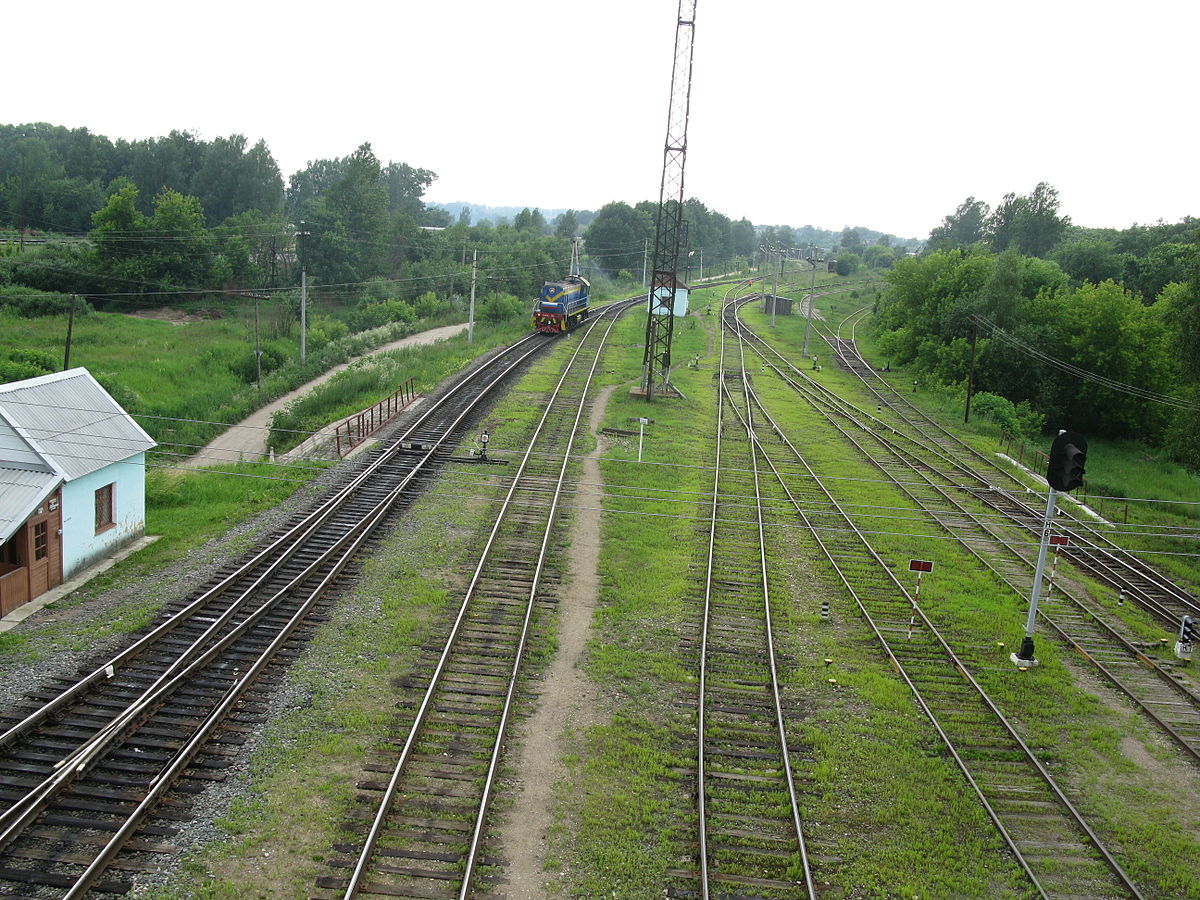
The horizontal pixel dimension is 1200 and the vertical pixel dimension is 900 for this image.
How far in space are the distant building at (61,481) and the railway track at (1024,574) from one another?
20000mm

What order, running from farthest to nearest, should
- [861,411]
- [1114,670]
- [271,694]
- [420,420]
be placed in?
[861,411] < [420,420] < [1114,670] < [271,694]

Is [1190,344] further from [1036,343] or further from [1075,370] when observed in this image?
[1036,343]

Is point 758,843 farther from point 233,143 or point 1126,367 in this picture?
point 233,143

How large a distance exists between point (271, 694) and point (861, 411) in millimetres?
31971

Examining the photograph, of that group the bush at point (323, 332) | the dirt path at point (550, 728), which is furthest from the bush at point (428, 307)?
the dirt path at point (550, 728)

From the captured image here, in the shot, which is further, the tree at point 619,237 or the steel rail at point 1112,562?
the tree at point 619,237

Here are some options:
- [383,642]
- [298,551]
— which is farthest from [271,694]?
[298,551]

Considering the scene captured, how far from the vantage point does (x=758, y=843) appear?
10.6m

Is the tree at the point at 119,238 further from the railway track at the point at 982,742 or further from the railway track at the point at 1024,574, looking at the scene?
the railway track at the point at 982,742

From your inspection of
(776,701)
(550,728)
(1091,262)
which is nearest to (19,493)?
(550,728)

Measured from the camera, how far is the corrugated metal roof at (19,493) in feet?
52.4

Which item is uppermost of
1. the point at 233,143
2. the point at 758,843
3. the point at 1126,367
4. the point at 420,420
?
the point at 233,143

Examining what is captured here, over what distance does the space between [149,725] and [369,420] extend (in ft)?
64.3

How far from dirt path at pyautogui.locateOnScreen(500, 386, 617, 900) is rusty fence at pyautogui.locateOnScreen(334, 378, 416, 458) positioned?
10.7 m
